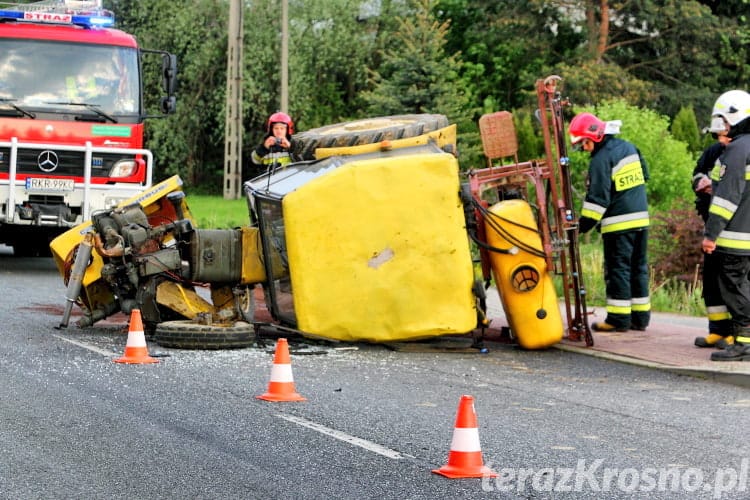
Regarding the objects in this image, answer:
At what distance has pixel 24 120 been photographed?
53.7 feet

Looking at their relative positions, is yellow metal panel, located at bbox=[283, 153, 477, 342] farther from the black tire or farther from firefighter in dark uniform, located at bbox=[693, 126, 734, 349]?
firefighter in dark uniform, located at bbox=[693, 126, 734, 349]

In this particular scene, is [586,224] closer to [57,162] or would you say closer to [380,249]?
[380,249]

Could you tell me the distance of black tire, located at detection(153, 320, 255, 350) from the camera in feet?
34.3

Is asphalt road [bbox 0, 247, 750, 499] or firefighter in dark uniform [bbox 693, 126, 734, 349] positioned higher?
firefighter in dark uniform [bbox 693, 126, 734, 349]

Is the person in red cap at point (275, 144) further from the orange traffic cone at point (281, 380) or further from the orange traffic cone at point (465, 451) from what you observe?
the orange traffic cone at point (465, 451)

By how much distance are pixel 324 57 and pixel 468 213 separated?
36.2m

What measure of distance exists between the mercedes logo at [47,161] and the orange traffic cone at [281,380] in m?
8.91

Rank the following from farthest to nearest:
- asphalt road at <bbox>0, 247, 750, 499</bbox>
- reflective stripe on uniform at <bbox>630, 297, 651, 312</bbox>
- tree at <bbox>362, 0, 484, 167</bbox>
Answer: tree at <bbox>362, 0, 484, 167</bbox>
reflective stripe on uniform at <bbox>630, 297, 651, 312</bbox>
asphalt road at <bbox>0, 247, 750, 499</bbox>

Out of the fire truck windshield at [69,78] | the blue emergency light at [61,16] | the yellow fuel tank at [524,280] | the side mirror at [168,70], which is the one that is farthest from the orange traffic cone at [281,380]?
the blue emergency light at [61,16]

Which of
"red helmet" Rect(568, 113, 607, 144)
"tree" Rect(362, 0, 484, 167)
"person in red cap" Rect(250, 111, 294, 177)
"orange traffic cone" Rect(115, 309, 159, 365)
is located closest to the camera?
"orange traffic cone" Rect(115, 309, 159, 365)

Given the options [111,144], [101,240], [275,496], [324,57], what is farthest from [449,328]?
[324,57]

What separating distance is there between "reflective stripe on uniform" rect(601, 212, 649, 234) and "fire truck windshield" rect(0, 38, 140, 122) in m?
7.38

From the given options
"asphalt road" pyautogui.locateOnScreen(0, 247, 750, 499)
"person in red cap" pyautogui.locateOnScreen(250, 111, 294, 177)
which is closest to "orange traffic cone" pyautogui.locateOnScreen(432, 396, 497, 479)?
"asphalt road" pyautogui.locateOnScreen(0, 247, 750, 499)

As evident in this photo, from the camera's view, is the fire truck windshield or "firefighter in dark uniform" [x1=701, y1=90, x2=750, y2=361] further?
the fire truck windshield
